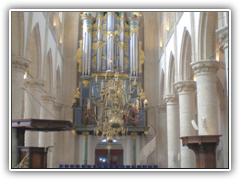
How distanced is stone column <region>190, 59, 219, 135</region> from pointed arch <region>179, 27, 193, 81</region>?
11.9ft

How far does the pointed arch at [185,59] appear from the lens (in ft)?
58.6

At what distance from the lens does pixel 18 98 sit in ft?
43.9

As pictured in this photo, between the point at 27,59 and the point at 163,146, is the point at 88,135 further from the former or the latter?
the point at 27,59

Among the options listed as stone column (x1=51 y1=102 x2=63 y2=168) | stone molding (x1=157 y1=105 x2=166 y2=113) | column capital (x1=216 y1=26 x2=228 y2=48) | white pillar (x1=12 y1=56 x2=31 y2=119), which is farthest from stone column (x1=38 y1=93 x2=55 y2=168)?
column capital (x1=216 y1=26 x2=228 y2=48)

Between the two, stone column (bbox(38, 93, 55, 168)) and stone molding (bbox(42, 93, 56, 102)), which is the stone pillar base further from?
stone molding (bbox(42, 93, 56, 102))

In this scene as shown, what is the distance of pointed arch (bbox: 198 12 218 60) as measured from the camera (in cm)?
1458

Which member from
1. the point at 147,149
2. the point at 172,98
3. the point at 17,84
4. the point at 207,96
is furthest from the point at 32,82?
the point at 147,149

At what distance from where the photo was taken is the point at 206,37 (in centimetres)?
1477

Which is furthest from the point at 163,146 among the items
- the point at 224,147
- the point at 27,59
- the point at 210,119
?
the point at 27,59

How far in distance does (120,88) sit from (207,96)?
4262 mm

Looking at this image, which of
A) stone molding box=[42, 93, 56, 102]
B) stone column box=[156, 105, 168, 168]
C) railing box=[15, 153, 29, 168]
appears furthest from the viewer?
stone column box=[156, 105, 168, 168]

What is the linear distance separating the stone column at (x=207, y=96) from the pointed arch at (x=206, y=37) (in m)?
0.61

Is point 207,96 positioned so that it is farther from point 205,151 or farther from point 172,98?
point 172,98

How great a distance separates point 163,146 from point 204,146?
44.0 ft
